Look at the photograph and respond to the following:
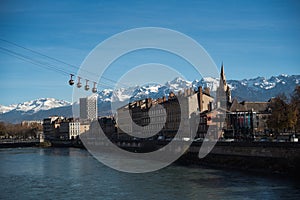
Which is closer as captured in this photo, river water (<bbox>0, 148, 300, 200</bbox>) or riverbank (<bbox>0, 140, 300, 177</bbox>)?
river water (<bbox>0, 148, 300, 200</bbox>)

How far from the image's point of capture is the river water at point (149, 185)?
34438 millimetres

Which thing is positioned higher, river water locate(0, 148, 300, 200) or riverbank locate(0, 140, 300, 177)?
riverbank locate(0, 140, 300, 177)

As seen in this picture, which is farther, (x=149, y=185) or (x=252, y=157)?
(x=252, y=157)

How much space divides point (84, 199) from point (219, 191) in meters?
10.0

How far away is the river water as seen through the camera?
34438mm

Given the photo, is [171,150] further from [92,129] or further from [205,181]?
[92,129]

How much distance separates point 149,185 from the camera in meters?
40.1

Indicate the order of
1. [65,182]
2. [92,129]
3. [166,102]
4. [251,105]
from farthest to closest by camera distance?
[92,129]
[166,102]
[251,105]
[65,182]

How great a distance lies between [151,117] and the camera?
359 feet

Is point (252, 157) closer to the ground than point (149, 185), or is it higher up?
higher up

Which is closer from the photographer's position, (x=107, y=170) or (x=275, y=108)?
(x=107, y=170)

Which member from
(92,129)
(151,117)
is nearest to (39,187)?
(151,117)

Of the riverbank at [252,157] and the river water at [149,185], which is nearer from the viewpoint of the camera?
the river water at [149,185]

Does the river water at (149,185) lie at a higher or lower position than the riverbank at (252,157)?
lower
